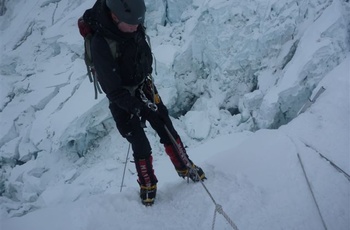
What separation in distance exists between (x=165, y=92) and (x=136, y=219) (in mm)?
4433

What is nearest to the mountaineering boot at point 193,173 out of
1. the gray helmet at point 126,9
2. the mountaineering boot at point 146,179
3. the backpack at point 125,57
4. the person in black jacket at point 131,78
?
the person in black jacket at point 131,78

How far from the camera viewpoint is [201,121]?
235 inches

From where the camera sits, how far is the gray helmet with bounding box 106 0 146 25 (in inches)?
68.6

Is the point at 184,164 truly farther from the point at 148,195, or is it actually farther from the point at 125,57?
the point at 125,57

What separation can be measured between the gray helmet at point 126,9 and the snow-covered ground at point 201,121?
125 cm

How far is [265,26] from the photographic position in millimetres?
5465

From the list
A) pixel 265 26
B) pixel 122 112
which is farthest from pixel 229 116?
pixel 122 112

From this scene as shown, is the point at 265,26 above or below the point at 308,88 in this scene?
above

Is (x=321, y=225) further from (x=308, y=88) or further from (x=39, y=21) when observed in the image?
(x=39, y=21)

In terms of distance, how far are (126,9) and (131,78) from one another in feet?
1.56

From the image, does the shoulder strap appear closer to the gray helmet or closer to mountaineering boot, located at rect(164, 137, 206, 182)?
the gray helmet

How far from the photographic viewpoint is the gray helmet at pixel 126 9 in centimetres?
174

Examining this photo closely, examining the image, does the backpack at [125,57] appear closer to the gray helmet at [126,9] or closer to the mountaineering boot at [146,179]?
the gray helmet at [126,9]

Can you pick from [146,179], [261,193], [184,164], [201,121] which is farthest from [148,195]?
[201,121]
